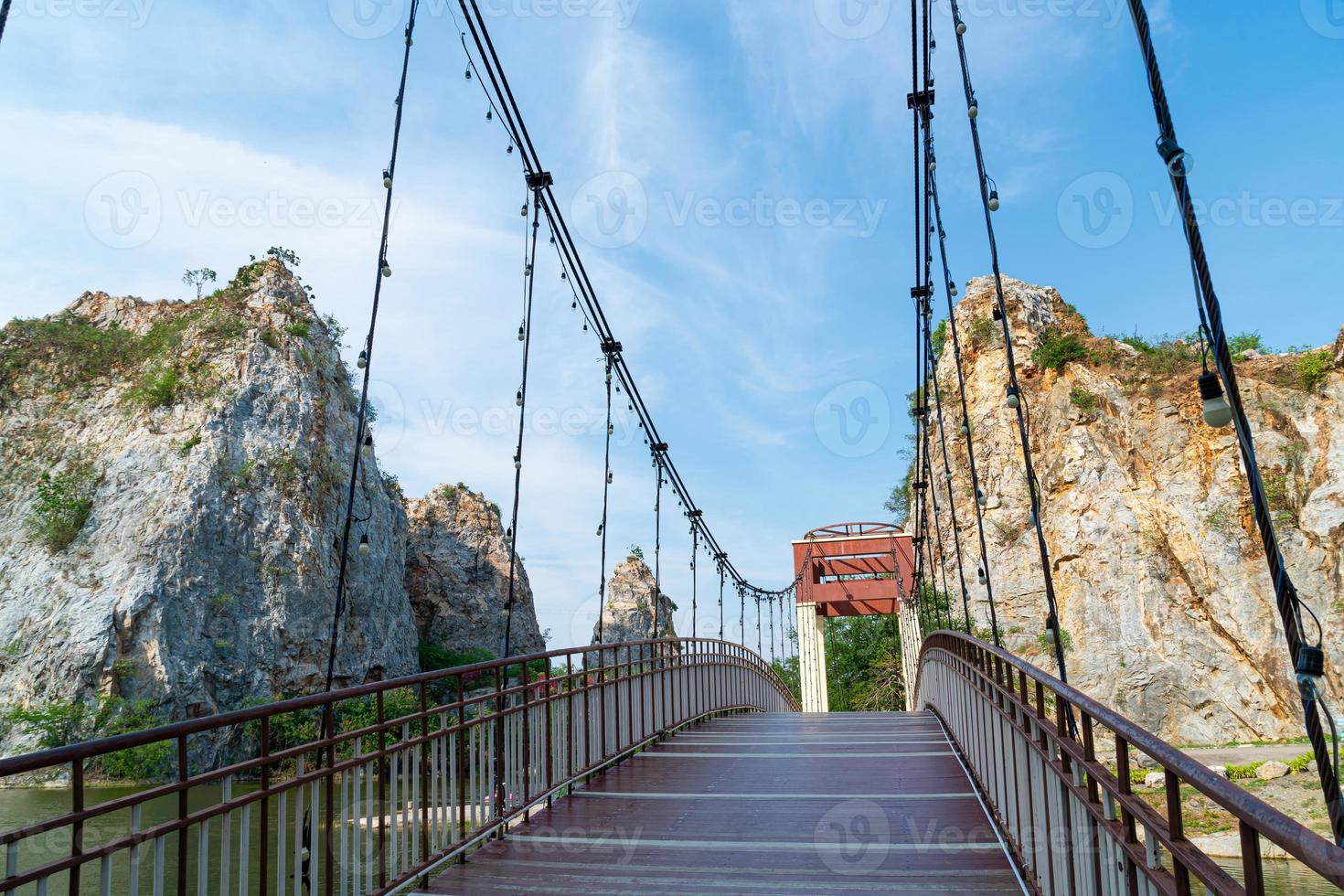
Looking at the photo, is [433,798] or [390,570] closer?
[433,798]

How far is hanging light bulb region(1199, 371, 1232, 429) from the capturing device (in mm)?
2334

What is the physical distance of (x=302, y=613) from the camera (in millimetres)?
23328

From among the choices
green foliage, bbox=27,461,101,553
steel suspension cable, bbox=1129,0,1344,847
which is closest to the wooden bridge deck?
steel suspension cable, bbox=1129,0,1344,847

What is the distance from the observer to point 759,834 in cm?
501

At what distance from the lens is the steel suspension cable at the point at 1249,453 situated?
1925 mm

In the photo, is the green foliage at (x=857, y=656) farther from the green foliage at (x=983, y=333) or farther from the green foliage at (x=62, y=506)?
the green foliage at (x=62, y=506)

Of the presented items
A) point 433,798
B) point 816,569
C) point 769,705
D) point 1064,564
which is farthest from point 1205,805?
point 433,798

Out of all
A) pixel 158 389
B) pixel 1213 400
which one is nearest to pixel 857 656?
pixel 158 389

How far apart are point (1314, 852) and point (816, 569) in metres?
28.8

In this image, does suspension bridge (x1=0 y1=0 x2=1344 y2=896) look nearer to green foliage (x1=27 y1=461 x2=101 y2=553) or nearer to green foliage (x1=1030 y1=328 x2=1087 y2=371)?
green foliage (x1=27 y1=461 x2=101 y2=553)

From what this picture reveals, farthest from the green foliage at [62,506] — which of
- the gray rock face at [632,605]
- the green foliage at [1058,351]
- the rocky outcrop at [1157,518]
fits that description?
the gray rock face at [632,605]

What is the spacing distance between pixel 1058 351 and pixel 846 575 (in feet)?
34.6

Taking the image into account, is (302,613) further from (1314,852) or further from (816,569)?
(1314,852)

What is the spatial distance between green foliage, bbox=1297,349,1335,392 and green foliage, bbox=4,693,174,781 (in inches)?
1190
